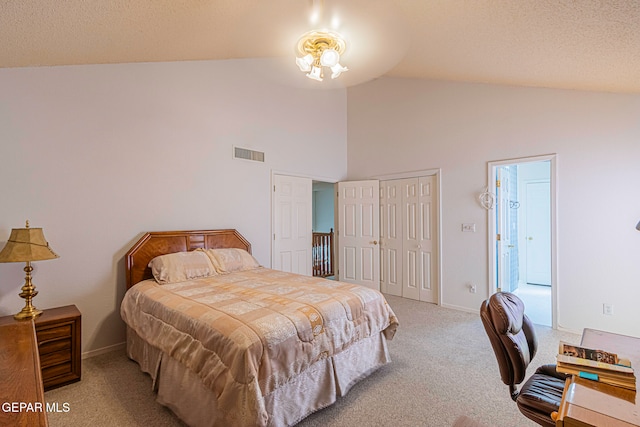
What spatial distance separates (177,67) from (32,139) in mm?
1688

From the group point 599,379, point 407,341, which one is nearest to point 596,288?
point 407,341

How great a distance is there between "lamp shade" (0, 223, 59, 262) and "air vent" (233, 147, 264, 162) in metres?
2.28

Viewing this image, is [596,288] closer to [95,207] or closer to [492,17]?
[492,17]

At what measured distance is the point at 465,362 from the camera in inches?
109

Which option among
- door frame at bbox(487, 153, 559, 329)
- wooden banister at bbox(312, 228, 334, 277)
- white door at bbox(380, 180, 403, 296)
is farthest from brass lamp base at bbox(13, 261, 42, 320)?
door frame at bbox(487, 153, 559, 329)

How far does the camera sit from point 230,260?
3465 mm

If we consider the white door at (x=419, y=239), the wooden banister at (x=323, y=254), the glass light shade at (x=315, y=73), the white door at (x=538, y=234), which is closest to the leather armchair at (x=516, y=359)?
the glass light shade at (x=315, y=73)

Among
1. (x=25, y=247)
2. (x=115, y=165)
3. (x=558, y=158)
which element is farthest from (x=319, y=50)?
(x=558, y=158)

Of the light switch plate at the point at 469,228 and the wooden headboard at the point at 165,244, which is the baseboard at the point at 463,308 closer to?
the light switch plate at the point at 469,228

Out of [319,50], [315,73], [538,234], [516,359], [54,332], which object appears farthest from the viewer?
[538,234]

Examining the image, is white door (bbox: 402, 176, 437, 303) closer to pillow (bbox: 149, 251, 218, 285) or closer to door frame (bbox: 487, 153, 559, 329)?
door frame (bbox: 487, 153, 559, 329)

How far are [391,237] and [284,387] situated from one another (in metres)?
3.73

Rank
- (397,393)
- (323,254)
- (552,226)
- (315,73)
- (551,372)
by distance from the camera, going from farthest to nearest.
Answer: (323,254), (552,226), (315,73), (397,393), (551,372)

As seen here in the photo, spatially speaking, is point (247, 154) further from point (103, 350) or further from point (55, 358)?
point (55, 358)
